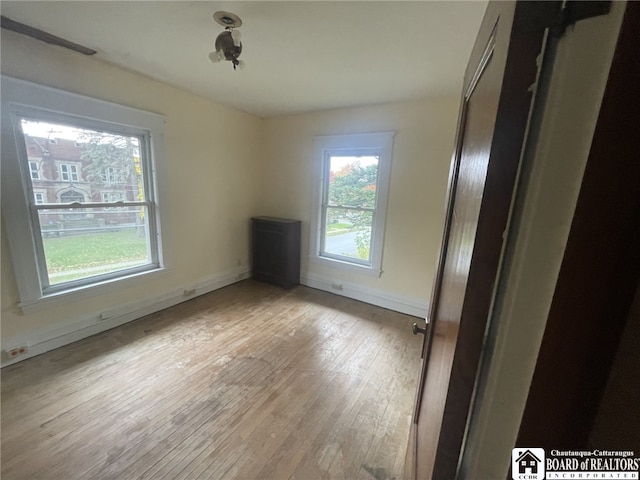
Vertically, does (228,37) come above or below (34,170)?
above

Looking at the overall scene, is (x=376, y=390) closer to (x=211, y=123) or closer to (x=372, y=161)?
(x=372, y=161)

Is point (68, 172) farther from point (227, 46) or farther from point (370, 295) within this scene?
point (370, 295)

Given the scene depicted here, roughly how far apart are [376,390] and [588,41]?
83.5 inches

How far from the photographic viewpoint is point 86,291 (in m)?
2.32

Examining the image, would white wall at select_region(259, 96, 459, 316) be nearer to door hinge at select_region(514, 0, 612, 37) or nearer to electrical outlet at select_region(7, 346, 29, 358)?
door hinge at select_region(514, 0, 612, 37)

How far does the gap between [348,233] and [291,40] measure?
89.5 inches

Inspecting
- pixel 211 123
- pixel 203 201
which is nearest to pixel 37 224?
pixel 203 201

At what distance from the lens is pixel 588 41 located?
1.05 ft

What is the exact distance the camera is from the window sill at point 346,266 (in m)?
3.28

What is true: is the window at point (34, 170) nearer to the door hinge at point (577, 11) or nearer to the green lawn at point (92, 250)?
the green lawn at point (92, 250)

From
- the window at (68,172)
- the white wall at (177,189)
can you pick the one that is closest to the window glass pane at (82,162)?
the window at (68,172)

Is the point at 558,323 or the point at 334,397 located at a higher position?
the point at 558,323

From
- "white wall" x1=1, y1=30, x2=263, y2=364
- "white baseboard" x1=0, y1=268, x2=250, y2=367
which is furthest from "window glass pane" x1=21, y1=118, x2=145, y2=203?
"white baseboard" x1=0, y1=268, x2=250, y2=367

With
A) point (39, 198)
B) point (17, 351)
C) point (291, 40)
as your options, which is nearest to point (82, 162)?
point (39, 198)
